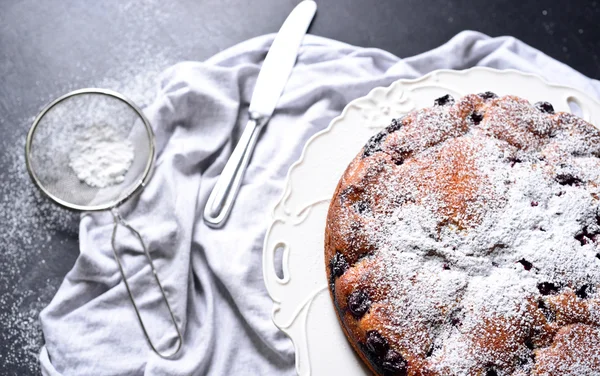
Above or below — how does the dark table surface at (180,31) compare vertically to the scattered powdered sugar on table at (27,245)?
above

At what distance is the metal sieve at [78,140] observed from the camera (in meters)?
2.11

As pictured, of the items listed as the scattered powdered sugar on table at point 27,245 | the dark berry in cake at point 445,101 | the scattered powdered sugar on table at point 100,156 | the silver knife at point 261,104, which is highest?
the dark berry in cake at point 445,101

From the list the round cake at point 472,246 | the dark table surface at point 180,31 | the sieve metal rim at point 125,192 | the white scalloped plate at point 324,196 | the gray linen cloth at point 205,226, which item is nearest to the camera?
the round cake at point 472,246

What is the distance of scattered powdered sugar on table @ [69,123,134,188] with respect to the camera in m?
2.14

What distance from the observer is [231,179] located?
6.67 ft

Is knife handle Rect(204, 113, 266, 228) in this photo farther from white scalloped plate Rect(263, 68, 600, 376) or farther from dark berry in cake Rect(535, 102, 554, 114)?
dark berry in cake Rect(535, 102, 554, 114)

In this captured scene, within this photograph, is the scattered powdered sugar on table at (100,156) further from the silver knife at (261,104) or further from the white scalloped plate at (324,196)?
the white scalloped plate at (324,196)

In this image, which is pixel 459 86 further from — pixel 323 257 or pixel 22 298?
pixel 22 298

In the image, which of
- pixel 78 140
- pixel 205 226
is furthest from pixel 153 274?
pixel 78 140

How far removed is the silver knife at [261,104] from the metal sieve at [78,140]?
0.29 metres

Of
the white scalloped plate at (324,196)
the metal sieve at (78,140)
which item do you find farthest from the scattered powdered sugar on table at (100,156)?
the white scalloped plate at (324,196)

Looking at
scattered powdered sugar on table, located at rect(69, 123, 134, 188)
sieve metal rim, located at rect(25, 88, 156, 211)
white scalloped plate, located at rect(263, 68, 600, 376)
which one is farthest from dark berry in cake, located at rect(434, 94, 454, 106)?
scattered powdered sugar on table, located at rect(69, 123, 134, 188)

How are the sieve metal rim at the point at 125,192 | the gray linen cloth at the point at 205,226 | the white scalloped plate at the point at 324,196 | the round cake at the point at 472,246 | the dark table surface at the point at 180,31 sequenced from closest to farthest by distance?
the round cake at the point at 472,246, the white scalloped plate at the point at 324,196, the gray linen cloth at the point at 205,226, the sieve metal rim at the point at 125,192, the dark table surface at the point at 180,31

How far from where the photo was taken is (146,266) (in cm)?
203
